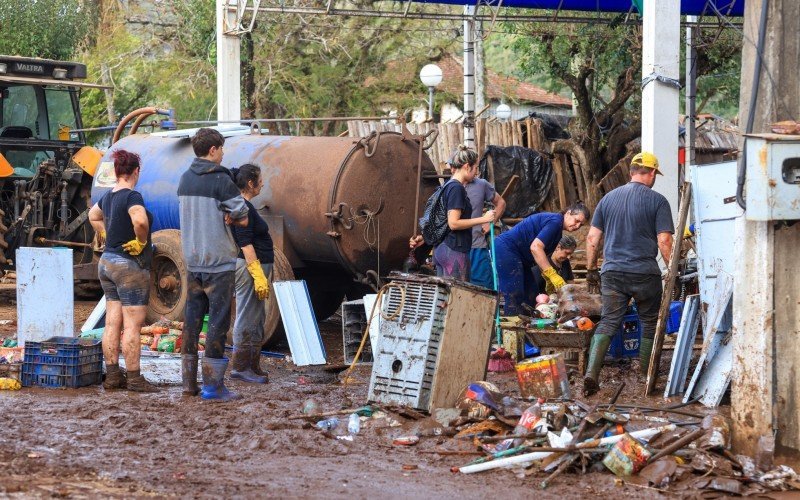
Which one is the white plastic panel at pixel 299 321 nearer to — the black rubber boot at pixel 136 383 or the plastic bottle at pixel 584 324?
the black rubber boot at pixel 136 383

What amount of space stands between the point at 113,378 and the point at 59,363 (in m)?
0.42

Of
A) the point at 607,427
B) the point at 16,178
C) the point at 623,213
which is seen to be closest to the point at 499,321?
the point at 623,213

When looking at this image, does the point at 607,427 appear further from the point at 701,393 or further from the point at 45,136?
the point at 45,136

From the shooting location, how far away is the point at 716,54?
59.9 feet

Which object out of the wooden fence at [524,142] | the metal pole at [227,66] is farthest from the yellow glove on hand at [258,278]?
the wooden fence at [524,142]

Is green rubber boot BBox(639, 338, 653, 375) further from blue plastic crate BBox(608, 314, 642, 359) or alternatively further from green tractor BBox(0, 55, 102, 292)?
green tractor BBox(0, 55, 102, 292)

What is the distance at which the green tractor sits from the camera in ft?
46.4

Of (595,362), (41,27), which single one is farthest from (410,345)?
(41,27)

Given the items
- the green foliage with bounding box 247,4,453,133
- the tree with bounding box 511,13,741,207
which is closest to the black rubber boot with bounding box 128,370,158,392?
the tree with bounding box 511,13,741,207

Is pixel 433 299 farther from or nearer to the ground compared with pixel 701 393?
farther from the ground

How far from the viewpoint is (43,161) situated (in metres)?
14.5

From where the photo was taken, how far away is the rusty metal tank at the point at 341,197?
1023 cm

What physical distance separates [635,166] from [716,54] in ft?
35.5

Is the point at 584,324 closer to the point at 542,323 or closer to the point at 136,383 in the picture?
the point at 542,323
